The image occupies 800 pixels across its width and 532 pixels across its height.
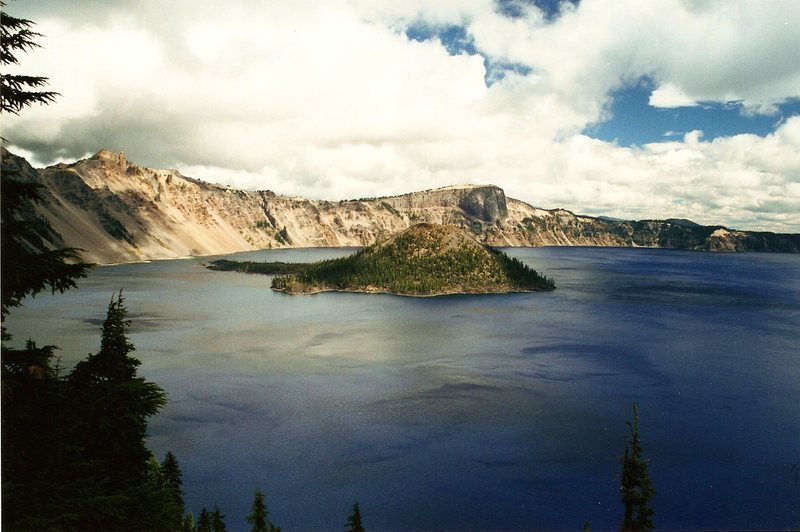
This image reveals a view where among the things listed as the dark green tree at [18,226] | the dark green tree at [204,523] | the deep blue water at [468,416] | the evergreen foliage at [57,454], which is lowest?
the deep blue water at [468,416]

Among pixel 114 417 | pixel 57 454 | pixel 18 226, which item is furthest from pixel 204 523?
pixel 18 226

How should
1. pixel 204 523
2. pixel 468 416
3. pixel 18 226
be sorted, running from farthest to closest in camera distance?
pixel 468 416, pixel 204 523, pixel 18 226

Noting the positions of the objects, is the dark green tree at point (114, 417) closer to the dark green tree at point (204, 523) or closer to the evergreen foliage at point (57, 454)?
the evergreen foliage at point (57, 454)

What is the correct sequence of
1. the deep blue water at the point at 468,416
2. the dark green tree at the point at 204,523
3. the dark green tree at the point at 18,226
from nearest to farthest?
the dark green tree at the point at 18,226 → the dark green tree at the point at 204,523 → the deep blue water at the point at 468,416

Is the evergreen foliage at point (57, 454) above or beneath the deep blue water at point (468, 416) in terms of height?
above

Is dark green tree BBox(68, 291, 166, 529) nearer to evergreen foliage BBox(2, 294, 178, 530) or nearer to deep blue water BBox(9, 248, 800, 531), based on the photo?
evergreen foliage BBox(2, 294, 178, 530)

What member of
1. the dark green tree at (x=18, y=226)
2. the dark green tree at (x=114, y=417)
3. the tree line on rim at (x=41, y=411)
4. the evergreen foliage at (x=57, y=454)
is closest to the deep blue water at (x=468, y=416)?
the dark green tree at (x=114, y=417)

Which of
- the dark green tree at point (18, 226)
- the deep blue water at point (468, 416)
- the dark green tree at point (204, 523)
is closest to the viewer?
the dark green tree at point (18, 226)

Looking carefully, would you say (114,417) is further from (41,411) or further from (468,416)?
(468,416)

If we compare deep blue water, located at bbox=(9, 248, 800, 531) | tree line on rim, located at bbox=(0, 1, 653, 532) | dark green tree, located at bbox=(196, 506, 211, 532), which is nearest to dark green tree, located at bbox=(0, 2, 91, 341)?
tree line on rim, located at bbox=(0, 1, 653, 532)
